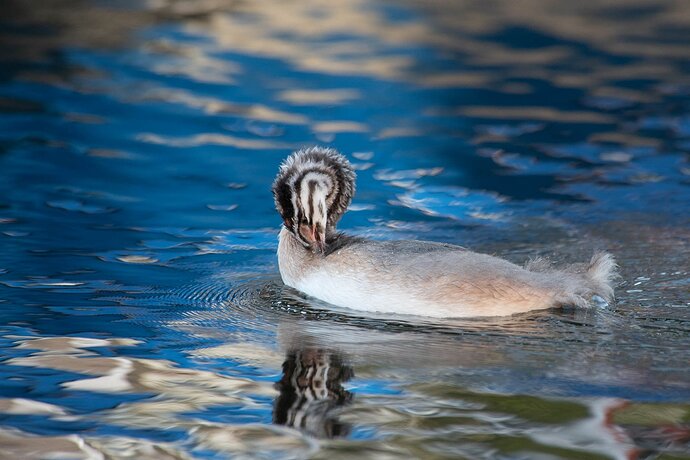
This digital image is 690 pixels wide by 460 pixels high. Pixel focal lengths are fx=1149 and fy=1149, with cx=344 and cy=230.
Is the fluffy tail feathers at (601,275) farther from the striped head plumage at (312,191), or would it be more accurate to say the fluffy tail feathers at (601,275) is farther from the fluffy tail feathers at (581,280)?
the striped head plumage at (312,191)

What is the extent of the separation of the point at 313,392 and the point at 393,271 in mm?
1304

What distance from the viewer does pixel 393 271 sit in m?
7.29

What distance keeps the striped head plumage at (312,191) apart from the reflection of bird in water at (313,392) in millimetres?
1080

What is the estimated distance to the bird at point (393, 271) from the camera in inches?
285

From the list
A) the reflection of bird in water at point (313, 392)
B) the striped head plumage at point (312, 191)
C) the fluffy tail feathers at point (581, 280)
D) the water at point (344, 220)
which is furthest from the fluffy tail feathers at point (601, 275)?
the reflection of bird in water at point (313, 392)

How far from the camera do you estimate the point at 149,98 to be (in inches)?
573

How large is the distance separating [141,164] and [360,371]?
621cm

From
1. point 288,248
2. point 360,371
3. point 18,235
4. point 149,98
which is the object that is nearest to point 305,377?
point 360,371

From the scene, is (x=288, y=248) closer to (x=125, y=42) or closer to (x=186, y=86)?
(x=186, y=86)

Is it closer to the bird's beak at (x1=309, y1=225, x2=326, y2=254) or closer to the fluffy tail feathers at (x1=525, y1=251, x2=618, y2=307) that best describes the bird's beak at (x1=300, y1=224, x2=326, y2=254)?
the bird's beak at (x1=309, y1=225, x2=326, y2=254)

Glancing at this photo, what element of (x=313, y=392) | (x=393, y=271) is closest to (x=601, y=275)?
(x=393, y=271)

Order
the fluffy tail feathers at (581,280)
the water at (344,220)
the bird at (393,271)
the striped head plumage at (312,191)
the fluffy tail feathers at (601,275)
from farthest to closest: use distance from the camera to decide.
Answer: the striped head plumage at (312,191) < the fluffy tail feathers at (601,275) < the fluffy tail feathers at (581,280) < the bird at (393,271) < the water at (344,220)

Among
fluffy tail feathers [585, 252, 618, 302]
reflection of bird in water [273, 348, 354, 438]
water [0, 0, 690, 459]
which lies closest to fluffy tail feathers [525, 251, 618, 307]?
fluffy tail feathers [585, 252, 618, 302]

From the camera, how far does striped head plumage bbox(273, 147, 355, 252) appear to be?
25.1 feet
